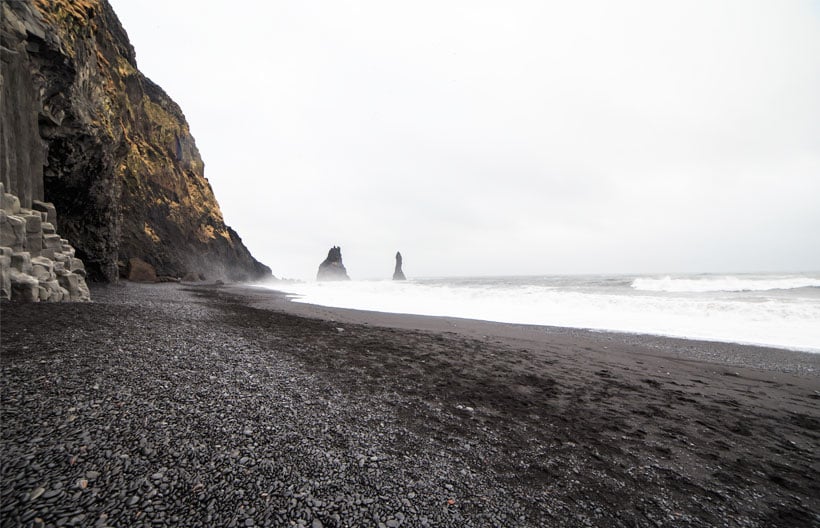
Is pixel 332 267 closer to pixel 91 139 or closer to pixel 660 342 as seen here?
pixel 91 139

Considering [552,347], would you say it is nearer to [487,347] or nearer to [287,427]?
[487,347]

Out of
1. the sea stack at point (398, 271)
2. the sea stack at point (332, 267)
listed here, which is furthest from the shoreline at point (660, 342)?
the sea stack at point (398, 271)

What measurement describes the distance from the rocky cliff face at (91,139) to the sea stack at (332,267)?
60236 mm

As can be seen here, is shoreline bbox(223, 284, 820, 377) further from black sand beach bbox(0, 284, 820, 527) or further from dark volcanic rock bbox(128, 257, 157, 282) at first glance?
dark volcanic rock bbox(128, 257, 157, 282)

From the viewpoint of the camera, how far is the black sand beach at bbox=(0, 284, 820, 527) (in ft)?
8.74

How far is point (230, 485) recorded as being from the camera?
109 inches

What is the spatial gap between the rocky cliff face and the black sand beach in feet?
36.1

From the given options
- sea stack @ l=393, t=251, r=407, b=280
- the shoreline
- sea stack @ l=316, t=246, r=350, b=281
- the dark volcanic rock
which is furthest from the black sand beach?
sea stack @ l=393, t=251, r=407, b=280

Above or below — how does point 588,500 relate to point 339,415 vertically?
below

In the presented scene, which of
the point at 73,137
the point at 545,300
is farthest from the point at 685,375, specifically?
the point at 73,137

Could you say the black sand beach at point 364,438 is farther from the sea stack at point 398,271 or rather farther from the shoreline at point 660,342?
the sea stack at point 398,271

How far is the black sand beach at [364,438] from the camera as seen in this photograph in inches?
105

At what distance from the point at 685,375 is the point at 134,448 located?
10.4m

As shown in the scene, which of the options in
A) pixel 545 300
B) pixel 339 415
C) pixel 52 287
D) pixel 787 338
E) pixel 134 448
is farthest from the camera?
pixel 545 300
